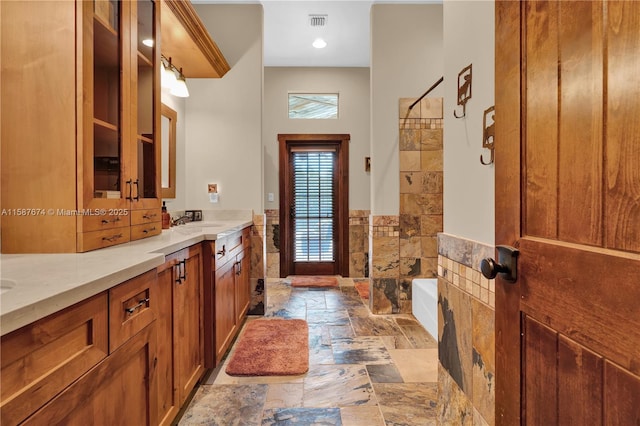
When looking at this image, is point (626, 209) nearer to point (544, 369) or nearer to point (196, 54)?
point (544, 369)

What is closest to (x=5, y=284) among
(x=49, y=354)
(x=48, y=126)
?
(x=49, y=354)

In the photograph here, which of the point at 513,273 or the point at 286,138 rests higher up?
the point at 286,138

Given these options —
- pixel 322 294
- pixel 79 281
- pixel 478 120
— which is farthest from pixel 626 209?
pixel 322 294

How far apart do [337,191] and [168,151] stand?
2.63 m

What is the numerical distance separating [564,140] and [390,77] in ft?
9.06

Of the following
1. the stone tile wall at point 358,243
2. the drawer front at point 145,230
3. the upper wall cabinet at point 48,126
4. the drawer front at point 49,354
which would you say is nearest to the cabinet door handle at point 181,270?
the drawer front at point 145,230

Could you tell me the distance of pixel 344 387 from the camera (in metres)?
1.90

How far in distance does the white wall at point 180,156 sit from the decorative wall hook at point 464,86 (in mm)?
2520

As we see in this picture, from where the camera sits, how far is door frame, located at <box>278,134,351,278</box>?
182 inches

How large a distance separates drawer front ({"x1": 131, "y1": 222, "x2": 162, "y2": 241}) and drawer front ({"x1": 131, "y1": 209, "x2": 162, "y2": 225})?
2 centimetres

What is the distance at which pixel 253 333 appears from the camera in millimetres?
2662

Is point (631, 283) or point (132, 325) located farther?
point (132, 325)

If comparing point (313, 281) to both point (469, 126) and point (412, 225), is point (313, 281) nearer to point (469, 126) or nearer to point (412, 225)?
point (412, 225)

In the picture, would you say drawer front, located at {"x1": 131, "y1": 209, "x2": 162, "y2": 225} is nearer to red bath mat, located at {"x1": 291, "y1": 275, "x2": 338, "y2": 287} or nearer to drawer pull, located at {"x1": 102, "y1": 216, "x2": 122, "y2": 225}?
drawer pull, located at {"x1": 102, "y1": 216, "x2": 122, "y2": 225}
